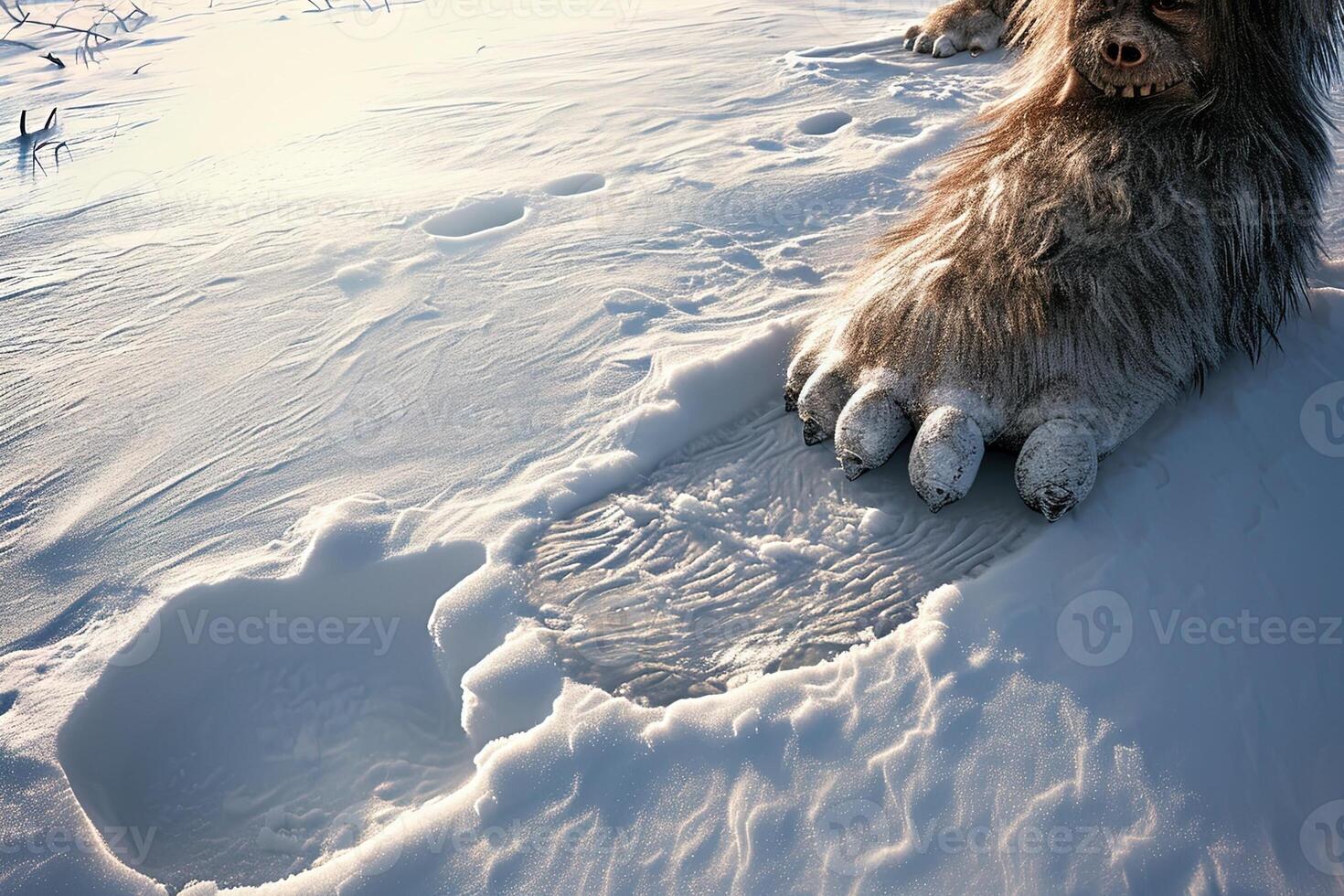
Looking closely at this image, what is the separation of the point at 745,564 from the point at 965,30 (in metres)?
3.05

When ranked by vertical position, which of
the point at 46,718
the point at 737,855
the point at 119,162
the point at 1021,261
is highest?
the point at 119,162

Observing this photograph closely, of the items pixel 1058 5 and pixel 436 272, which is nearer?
pixel 1058 5

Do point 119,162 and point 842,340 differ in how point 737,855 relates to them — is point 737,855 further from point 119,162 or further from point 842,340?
point 119,162

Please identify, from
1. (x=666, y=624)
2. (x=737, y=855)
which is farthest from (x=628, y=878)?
(x=666, y=624)

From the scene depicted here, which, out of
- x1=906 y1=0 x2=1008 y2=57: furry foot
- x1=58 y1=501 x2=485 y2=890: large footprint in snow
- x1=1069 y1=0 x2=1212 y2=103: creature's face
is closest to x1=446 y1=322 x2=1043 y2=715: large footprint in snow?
x1=58 y1=501 x2=485 y2=890: large footprint in snow

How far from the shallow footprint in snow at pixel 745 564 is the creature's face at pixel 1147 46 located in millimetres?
690

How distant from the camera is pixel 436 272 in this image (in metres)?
2.41

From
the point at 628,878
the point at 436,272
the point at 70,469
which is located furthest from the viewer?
the point at 436,272

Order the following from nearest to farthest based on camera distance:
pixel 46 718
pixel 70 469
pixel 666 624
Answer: pixel 46 718 < pixel 666 624 < pixel 70 469

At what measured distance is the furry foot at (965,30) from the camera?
3713 mm

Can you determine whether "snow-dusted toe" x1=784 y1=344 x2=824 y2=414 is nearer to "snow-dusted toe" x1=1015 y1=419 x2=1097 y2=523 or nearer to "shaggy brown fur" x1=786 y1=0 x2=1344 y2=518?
"shaggy brown fur" x1=786 y1=0 x2=1344 y2=518

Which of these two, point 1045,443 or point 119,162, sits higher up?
point 119,162

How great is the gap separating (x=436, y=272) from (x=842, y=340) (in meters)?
1.17

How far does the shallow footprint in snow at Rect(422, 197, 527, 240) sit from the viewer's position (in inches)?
104
